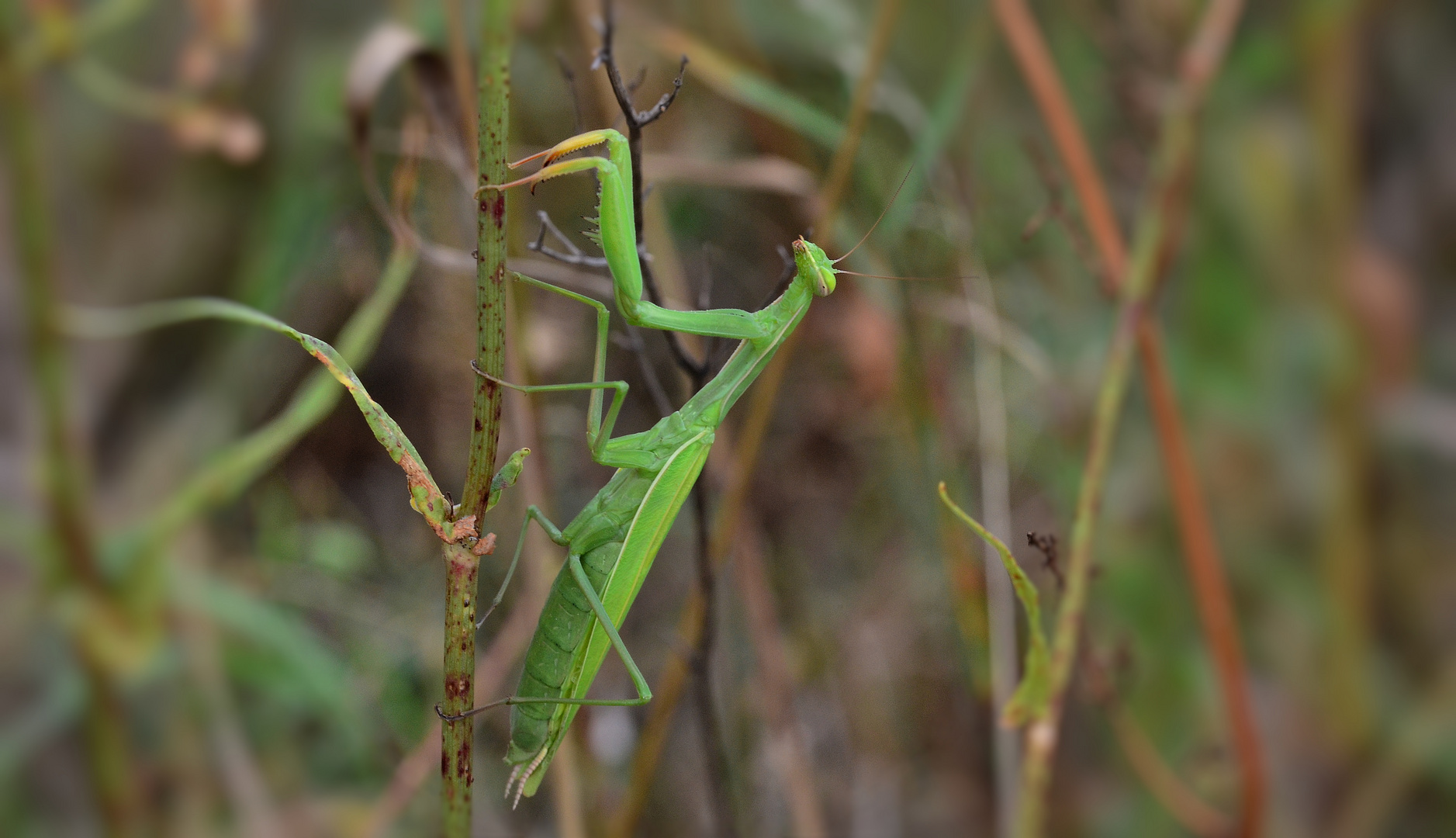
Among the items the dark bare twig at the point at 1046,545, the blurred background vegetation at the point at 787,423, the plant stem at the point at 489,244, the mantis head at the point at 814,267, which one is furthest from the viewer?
the blurred background vegetation at the point at 787,423

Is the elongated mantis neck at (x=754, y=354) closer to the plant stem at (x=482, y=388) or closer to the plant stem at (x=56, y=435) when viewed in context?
the plant stem at (x=482, y=388)

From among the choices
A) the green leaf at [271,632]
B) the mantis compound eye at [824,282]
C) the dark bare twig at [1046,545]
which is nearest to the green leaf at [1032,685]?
the dark bare twig at [1046,545]

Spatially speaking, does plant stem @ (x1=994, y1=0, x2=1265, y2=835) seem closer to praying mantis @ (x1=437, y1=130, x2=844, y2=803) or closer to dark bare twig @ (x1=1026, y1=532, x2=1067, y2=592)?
dark bare twig @ (x1=1026, y1=532, x2=1067, y2=592)

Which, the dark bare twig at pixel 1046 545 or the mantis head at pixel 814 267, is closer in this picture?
the dark bare twig at pixel 1046 545

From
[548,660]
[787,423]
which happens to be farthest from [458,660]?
[787,423]

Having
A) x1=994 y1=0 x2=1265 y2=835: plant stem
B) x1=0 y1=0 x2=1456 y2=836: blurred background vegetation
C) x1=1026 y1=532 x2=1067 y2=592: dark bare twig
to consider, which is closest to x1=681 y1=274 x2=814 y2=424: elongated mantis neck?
x1=0 y1=0 x2=1456 y2=836: blurred background vegetation

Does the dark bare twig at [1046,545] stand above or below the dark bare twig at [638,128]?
below

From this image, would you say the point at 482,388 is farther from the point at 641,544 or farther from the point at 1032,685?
the point at 1032,685

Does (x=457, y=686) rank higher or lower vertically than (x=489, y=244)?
lower
